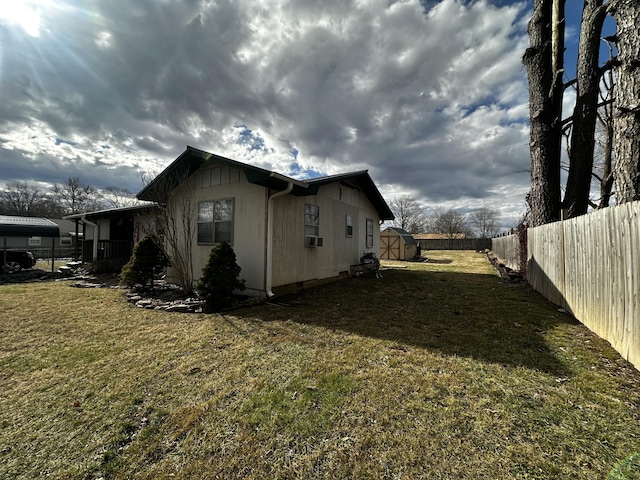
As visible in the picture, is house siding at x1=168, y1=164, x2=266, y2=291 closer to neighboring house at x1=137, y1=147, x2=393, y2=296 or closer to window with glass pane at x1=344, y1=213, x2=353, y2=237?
neighboring house at x1=137, y1=147, x2=393, y2=296

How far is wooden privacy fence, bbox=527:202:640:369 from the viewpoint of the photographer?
9.91ft

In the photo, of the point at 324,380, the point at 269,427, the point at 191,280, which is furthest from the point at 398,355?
the point at 191,280

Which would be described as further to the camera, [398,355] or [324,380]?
[398,355]

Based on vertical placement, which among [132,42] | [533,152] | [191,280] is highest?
[132,42]

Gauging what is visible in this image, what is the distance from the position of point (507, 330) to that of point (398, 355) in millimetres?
2341

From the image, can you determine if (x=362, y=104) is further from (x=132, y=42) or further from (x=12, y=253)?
(x=12, y=253)

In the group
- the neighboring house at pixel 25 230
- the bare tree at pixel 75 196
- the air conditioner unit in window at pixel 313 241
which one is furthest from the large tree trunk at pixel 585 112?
the bare tree at pixel 75 196

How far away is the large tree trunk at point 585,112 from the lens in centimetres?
689

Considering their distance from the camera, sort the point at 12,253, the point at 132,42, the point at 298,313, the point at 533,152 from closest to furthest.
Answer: the point at 298,313
the point at 132,42
the point at 533,152
the point at 12,253

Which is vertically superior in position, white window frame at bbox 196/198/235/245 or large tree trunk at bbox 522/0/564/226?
large tree trunk at bbox 522/0/564/226

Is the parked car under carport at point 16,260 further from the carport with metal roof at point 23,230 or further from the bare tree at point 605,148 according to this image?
the bare tree at point 605,148

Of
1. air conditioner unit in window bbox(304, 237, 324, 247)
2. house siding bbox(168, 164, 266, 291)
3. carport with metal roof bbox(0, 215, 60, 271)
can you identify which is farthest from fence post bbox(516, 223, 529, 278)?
carport with metal roof bbox(0, 215, 60, 271)

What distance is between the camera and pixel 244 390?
2.65 meters

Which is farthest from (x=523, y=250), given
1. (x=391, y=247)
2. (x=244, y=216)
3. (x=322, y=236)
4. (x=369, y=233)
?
(x=391, y=247)
